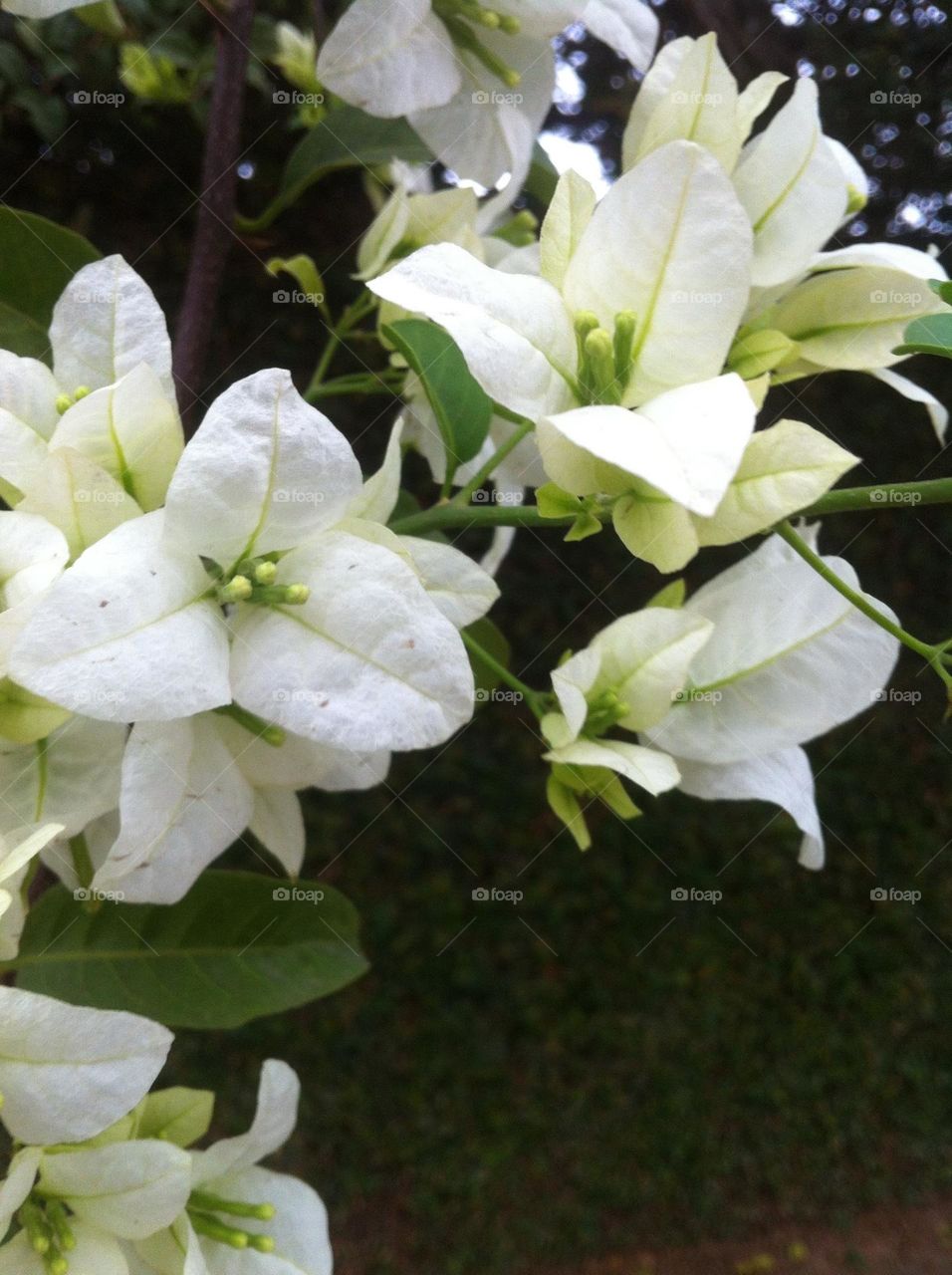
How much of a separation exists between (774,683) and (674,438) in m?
0.21

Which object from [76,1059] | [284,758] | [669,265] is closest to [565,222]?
[669,265]

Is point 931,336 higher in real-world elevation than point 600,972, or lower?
higher

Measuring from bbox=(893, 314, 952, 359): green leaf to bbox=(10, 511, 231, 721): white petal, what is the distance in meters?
0.32

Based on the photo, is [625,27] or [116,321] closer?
[116,321]

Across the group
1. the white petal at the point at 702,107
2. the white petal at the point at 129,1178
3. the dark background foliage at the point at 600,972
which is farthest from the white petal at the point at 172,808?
the dark background foliage at the point at 600,972

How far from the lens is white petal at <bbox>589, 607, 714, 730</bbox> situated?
48cm

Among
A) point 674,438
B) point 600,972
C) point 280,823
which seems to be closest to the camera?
point 674,438

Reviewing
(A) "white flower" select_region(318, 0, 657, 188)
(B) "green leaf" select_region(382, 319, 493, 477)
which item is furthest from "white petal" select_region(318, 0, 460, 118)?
(B) "green leaf" select_region(382, 319, 493, 477)

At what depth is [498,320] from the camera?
0.38 metres

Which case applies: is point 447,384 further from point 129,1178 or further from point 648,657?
point 129,1178

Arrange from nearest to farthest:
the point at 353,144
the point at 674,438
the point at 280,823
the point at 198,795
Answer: the point at 674,438, the point at 198,795, the point at 280,823, the point at 353,144

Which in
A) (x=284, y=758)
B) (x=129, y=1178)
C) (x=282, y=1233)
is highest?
(x=284, y=758)

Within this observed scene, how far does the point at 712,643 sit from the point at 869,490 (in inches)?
4.7

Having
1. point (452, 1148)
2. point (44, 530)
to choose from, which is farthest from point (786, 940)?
point (44, 530)
